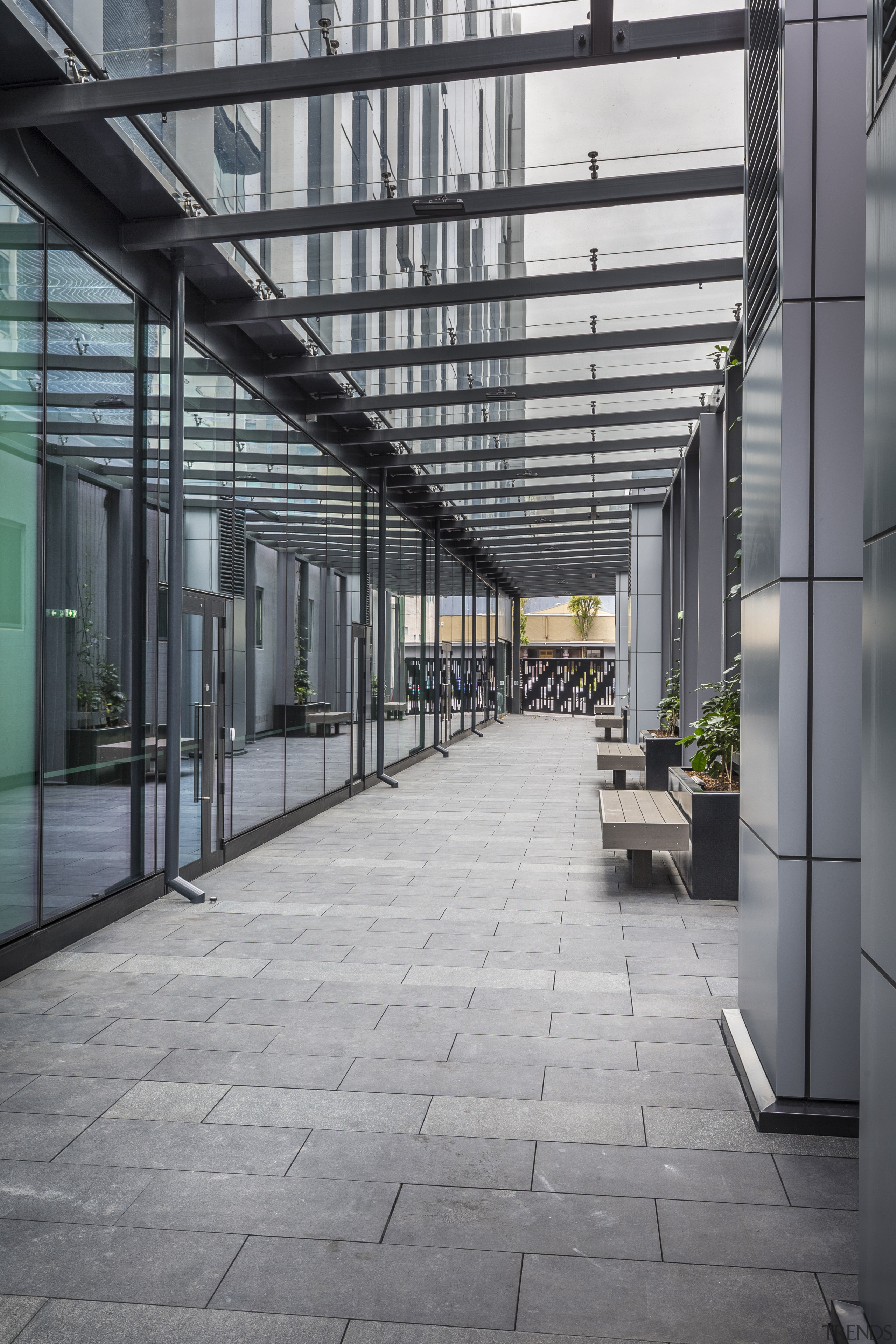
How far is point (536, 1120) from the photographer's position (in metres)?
3.73

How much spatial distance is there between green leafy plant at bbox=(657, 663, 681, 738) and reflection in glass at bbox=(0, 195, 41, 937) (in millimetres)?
10137

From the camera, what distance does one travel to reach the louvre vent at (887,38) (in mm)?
2234

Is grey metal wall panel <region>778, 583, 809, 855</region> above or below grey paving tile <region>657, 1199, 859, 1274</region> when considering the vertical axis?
above

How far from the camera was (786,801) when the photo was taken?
3.64 metres

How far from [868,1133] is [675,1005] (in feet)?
8.72

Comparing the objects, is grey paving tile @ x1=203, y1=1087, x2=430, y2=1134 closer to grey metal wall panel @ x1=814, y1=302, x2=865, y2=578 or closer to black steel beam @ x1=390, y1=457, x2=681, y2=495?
grey metal wall panel @ x1=814, y1=302, x2=865, y2=578

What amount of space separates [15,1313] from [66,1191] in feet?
2.06

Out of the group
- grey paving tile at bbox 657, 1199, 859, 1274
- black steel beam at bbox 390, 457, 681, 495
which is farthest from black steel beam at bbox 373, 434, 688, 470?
grey paving tile at bbox 657, 1199, 859, 1274

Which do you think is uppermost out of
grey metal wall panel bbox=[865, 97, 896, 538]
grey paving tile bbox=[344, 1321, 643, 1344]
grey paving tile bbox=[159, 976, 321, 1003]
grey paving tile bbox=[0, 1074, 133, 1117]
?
grey metal wall panel bbox=[865, 97, 896, 538]

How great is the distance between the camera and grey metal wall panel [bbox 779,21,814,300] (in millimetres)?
3639

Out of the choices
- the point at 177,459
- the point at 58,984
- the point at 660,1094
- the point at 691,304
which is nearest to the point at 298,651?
the point at 177,459

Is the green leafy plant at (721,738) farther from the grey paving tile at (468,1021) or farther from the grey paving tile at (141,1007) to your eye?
the grey paving tile at (141,1007)

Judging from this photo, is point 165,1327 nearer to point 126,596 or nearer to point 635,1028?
point 635,1028

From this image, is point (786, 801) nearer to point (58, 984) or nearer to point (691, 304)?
point (58, 984)
